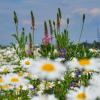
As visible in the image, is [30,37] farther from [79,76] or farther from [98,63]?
[98,63]

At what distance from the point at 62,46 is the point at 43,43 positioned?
122 centimetres

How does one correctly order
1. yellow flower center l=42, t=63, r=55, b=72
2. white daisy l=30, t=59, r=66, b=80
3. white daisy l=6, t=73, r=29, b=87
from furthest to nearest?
white daisy l=6, t=73, r=29, b=87 → yellow flower center l=42, t=63, r=55, b=72 → white daisy l=30, t=59, r=66, b=80

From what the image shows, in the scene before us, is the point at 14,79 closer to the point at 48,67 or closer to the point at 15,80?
the point at 15,80

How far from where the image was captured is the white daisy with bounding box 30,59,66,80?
3.17m

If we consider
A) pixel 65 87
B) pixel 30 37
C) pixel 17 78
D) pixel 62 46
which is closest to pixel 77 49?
pixel 62 46

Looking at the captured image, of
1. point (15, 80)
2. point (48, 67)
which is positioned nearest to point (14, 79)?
point (15, 80)

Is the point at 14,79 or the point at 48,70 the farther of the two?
the point at 14,79

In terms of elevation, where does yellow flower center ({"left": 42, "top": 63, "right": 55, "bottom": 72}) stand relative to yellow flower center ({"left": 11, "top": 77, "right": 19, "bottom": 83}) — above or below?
above

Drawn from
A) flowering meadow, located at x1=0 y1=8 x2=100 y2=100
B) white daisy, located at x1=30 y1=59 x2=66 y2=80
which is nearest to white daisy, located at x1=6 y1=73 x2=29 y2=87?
flowering meadow, located at x1=0 y1=8 x2=100 y2=100

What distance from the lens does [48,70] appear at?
3256 mm

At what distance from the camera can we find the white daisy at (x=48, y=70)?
125 inches

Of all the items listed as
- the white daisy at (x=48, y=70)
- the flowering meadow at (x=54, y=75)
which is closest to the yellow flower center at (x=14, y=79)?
the flowering meadow at (x=54, y=75)

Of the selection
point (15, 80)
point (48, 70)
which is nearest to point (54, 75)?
point (48, 70)

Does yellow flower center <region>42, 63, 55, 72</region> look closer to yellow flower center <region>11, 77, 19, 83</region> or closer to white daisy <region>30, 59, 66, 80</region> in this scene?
white daisy <region>30, 59, 66, 80</region>
